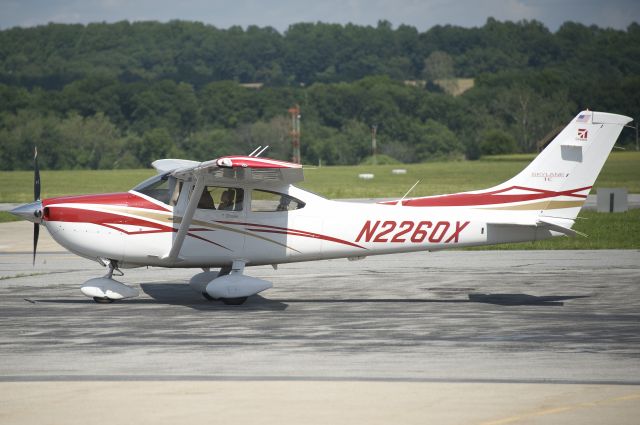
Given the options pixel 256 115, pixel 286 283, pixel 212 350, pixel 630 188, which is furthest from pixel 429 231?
pixel 256 115

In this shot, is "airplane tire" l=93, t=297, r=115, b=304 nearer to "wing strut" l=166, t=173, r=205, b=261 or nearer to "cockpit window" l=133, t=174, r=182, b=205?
"wing strut" l=166, t=173, r=205, b=261

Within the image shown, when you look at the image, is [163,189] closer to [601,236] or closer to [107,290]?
[107,290]

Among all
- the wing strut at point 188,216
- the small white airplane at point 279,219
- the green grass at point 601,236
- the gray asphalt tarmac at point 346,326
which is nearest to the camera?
the gray asphalt tarmac at point 346,326

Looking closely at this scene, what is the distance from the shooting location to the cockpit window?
50.8 ft

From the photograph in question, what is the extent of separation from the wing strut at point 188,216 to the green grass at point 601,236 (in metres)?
9.33

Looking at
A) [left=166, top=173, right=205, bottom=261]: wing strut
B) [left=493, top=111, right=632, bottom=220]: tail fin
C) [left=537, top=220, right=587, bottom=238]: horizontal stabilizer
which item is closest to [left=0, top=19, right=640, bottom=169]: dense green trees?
[left=493, top=111, right=632, bottom=220]: tail fin

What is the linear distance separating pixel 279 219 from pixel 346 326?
2.59m

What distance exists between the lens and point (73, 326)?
13609mm

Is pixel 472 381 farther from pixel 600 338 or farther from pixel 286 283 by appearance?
pixel 286 283

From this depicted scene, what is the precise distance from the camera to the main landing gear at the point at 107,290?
15477 millimetres

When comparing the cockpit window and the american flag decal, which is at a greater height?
the american flag decal

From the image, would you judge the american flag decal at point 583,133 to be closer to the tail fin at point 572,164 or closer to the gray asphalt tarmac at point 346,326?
the tail fin at point 572,164

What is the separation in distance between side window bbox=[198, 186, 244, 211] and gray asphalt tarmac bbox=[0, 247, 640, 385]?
59.1 inches

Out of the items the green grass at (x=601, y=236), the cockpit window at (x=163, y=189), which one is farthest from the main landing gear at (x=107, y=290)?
the green grass at (x=601, y=236)
